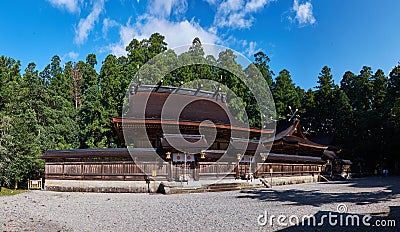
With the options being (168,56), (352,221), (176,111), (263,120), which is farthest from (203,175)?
(263,120)

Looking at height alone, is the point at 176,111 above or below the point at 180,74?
below

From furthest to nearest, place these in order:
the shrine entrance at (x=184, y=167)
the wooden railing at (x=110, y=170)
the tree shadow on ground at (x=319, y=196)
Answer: the shrine entrance at (x=184, y=167), the wooden railing at (x=110, y=170), the tree shadow on ground at (x=319, y=196)

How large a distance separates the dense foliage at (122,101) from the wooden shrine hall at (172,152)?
3619 millimetres

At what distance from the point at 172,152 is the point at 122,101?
483 inches

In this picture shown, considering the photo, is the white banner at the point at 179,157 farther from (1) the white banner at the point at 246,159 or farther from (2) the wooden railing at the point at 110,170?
(1) the white banner at the point at 246,159

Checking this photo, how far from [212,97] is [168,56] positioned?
820 cm

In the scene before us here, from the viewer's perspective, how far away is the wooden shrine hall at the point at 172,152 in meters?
→ 16.4

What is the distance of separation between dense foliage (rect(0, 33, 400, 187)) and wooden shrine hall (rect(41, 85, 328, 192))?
11.9 feet

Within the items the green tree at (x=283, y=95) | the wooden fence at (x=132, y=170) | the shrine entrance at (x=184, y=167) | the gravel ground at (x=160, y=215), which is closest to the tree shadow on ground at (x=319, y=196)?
the gravel ground at (x=160, y=215)

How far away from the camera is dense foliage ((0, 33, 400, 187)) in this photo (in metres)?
20.4

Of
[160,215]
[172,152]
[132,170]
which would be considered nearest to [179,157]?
[172,152]

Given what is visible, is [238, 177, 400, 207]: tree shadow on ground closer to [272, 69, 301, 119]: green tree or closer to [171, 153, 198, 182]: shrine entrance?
[171, 153, 198, 182]: shrine entrance

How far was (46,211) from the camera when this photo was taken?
9953 mm

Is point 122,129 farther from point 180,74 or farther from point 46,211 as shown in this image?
point 180,74
